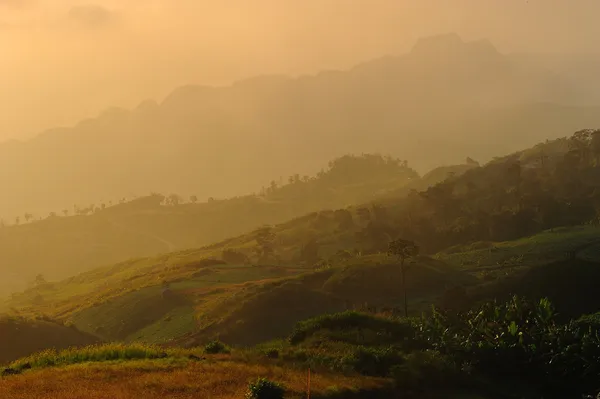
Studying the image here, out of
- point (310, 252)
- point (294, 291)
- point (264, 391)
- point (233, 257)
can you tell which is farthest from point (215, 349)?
point (233, 257)

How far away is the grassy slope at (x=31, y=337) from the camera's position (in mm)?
80750

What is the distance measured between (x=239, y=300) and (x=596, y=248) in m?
66.5

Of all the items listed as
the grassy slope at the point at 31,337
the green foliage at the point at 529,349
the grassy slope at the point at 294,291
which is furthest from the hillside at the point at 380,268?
the green foliage at the point at 529,349

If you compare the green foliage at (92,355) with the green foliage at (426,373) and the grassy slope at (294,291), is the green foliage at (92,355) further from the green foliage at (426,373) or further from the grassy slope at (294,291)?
the grassy slope at (294,291)

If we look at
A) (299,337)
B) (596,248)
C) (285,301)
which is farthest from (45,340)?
(596,248)

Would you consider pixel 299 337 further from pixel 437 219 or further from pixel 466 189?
pixel 466 189

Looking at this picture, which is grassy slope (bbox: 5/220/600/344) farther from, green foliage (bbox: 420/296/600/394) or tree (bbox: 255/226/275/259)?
green foliage (bbox: 420/296/600/394)

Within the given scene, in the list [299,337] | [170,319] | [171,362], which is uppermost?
[171,362]

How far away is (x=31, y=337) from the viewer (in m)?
84.9

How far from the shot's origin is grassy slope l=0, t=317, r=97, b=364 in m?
80.8

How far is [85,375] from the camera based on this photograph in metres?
29.9

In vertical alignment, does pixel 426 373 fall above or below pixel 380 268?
above

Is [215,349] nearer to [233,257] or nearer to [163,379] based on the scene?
[163,379]

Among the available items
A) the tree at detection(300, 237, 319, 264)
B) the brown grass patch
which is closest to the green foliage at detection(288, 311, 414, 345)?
the brown grass patch
